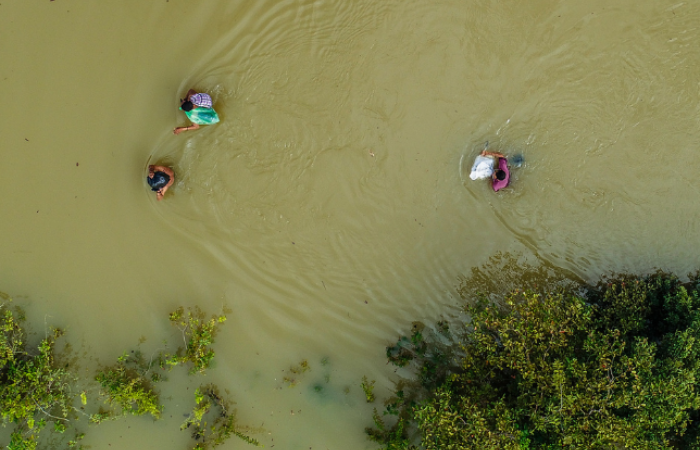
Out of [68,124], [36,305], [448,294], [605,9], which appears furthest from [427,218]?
[36,305]

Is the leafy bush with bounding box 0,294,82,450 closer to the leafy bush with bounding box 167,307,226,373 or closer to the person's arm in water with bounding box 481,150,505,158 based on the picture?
the leafy bush with bounding box 167,307,226,373

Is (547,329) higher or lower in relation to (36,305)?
higher

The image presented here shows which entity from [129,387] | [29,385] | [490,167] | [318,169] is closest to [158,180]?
[318,169]

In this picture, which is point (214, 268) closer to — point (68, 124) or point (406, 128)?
point (68, 124)

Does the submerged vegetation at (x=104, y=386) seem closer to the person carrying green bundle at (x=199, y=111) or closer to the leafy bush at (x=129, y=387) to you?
the leafy bush at (x=129, y=387)

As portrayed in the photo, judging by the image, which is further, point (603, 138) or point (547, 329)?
point (603, 138)

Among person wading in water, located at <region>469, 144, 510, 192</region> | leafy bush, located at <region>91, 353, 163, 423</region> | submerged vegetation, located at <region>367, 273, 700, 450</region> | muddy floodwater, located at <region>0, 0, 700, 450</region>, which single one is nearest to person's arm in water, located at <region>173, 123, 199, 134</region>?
muddy floodwater, located at <region>0, 0, 700, 450</region>
